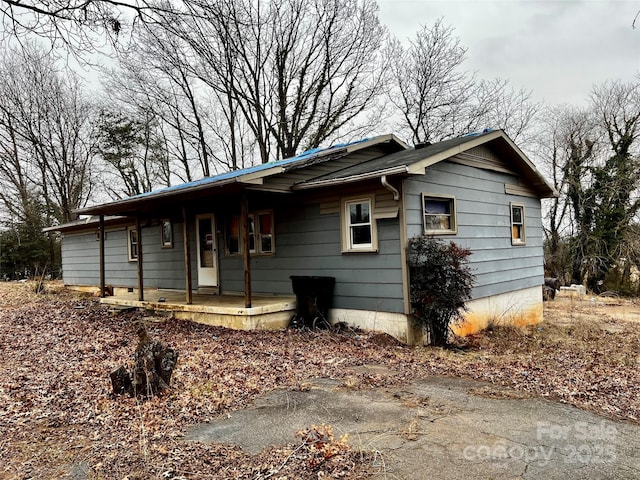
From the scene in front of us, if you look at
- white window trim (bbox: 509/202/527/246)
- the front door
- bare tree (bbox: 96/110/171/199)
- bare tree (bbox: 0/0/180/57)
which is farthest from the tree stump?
bare tree (bbox: 96/110/171/199)

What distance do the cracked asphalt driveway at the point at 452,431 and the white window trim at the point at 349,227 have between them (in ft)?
10.8

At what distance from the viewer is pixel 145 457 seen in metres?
3.36

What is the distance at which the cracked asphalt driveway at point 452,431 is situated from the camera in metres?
3.07

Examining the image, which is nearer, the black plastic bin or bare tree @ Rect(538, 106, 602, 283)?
the black plastic bin

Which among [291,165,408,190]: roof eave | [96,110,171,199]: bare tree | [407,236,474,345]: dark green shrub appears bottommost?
[407,236,474,345]: dark green shrub

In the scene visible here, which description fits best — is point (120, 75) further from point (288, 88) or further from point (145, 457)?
point (145, 457)

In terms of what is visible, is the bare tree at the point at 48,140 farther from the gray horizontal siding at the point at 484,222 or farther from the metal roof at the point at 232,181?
the gray horizontal siding at the point at 484,222

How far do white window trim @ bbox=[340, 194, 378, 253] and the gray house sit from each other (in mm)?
20

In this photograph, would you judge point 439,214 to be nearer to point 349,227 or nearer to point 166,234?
point 349,227

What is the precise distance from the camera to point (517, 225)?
1112 cm

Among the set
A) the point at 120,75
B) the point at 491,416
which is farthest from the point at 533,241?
the point at 120,75

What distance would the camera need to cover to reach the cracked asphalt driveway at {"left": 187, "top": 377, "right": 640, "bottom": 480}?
10.1ft

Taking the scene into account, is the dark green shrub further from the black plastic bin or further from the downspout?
the black plastic bin

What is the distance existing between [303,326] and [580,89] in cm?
2120
